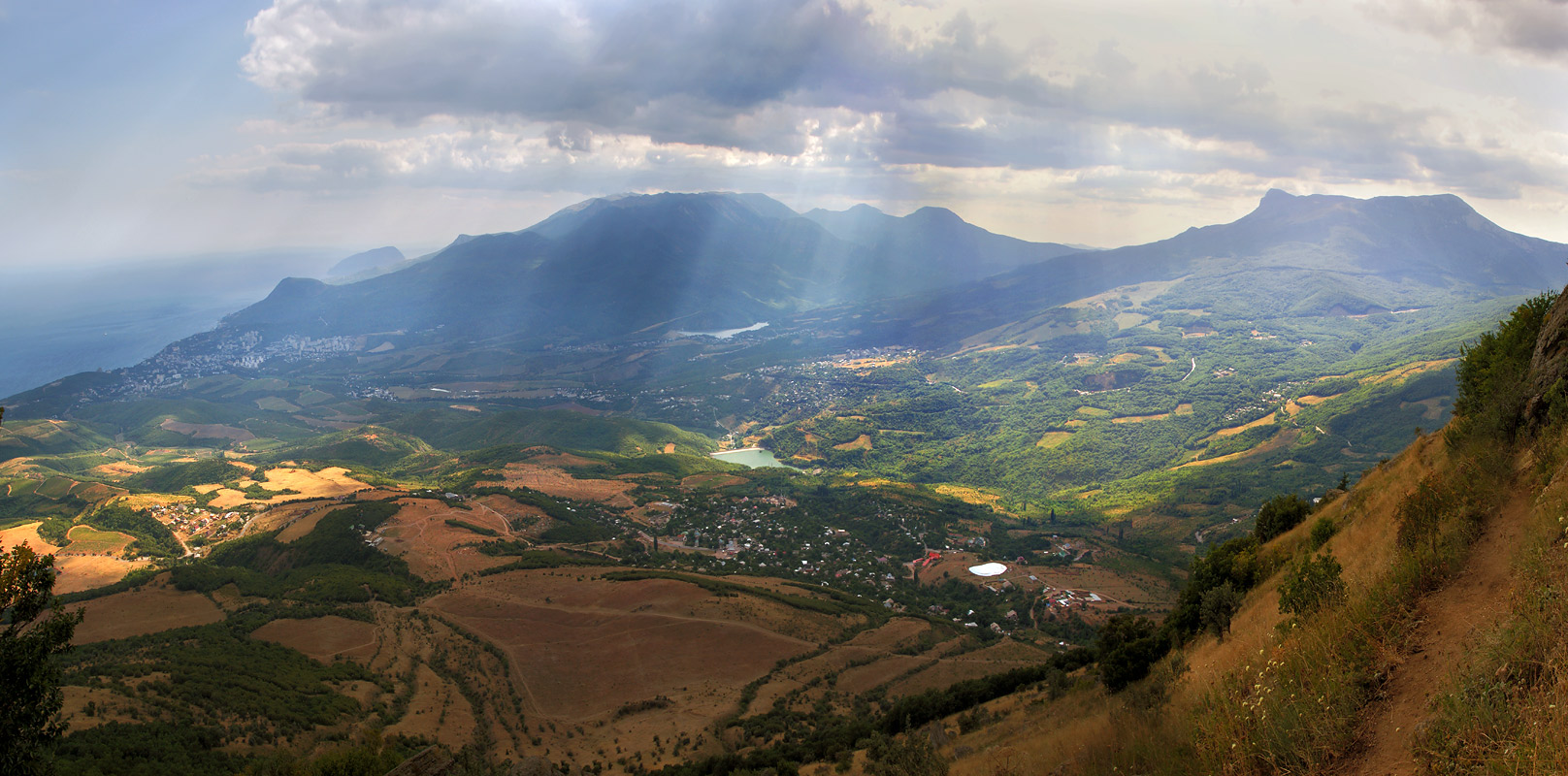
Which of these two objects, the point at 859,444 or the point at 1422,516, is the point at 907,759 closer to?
the point at 1422,516

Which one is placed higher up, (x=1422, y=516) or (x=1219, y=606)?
(x=1422, y=516)

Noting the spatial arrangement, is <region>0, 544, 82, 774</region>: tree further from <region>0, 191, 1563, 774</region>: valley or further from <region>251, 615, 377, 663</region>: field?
<region>251, 615, 377, 663</region>: field

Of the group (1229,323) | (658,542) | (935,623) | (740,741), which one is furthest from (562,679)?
(1229,323)

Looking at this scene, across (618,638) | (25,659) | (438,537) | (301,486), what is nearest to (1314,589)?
(25,659)

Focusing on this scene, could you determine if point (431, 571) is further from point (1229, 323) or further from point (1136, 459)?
point (1229, 323)

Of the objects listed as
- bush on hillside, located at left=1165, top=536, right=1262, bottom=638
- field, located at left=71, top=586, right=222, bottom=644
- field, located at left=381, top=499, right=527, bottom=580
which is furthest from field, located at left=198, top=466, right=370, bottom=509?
bush on hillside, located at left=1165, top=536, right=1262, bottom=638

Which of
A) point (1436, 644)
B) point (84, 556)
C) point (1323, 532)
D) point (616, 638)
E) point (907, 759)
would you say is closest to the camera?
point (1436, 644)

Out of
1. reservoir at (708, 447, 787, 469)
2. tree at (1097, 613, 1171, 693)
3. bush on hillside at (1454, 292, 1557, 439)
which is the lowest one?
reservoir at (708, 447, 787, 469)

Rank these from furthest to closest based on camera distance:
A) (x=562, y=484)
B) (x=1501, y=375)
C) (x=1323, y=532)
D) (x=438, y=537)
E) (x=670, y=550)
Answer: (x=562, y=484)
(x=670, y=550)
(x=438, y=537)
(x=1323, y=532)
(x=1501, y=375)
